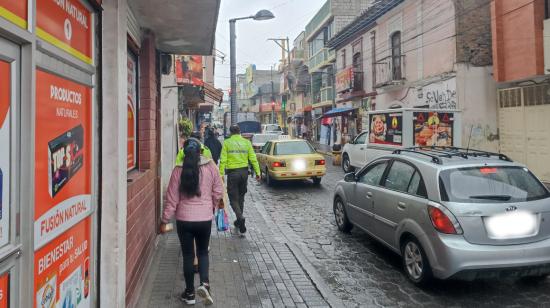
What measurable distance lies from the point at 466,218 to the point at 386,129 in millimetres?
8930

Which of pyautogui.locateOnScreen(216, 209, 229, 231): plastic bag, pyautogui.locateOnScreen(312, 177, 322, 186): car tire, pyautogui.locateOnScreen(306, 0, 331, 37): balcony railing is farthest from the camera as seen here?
pyautogui.locateOnScreen(306, 0, 331, 37): balcony railing

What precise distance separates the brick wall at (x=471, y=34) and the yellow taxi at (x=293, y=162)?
7.21 m

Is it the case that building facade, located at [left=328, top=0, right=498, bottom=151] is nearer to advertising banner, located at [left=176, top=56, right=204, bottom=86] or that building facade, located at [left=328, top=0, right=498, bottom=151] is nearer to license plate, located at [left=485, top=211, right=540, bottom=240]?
advertising banner, located at [left=176, top=56, right=204, bottom=86]

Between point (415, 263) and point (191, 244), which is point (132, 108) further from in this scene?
point (415, 263)

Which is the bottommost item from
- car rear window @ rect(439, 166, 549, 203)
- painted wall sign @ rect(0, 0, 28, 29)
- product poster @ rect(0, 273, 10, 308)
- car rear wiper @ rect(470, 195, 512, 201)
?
product poster @ rect(0, 273, 10, 308)

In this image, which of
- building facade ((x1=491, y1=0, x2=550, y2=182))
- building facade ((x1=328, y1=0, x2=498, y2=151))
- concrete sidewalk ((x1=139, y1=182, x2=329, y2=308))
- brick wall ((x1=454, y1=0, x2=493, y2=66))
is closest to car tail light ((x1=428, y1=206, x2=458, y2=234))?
concrete sidewalk ((x1=139, y1=182, x2=329, y2=308))

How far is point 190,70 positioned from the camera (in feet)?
50.1

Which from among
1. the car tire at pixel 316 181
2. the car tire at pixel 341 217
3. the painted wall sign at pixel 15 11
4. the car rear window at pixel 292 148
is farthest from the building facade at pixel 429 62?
the painted wall sign at pixel 15 11

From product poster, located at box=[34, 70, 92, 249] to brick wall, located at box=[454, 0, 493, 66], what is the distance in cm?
1560

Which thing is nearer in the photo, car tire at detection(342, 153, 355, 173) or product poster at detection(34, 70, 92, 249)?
product poster at detection(34, 70, 92, 249)

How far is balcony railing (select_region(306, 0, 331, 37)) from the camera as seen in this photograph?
32.6 m

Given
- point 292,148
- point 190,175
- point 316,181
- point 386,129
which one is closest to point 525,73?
point 386,129

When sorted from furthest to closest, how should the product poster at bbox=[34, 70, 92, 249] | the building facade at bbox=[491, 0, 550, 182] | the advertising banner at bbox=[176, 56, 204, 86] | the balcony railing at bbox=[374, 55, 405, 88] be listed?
the balcony railing at bbox=[374, 55, 405, 88] → the building facade at bbox=[491, 0, 550, 182] → the advertising banner at bbox=[176, 56, 204, 86] → the product poster at bbox=[34, 70, 92, 249]

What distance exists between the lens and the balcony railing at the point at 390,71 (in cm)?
2056
